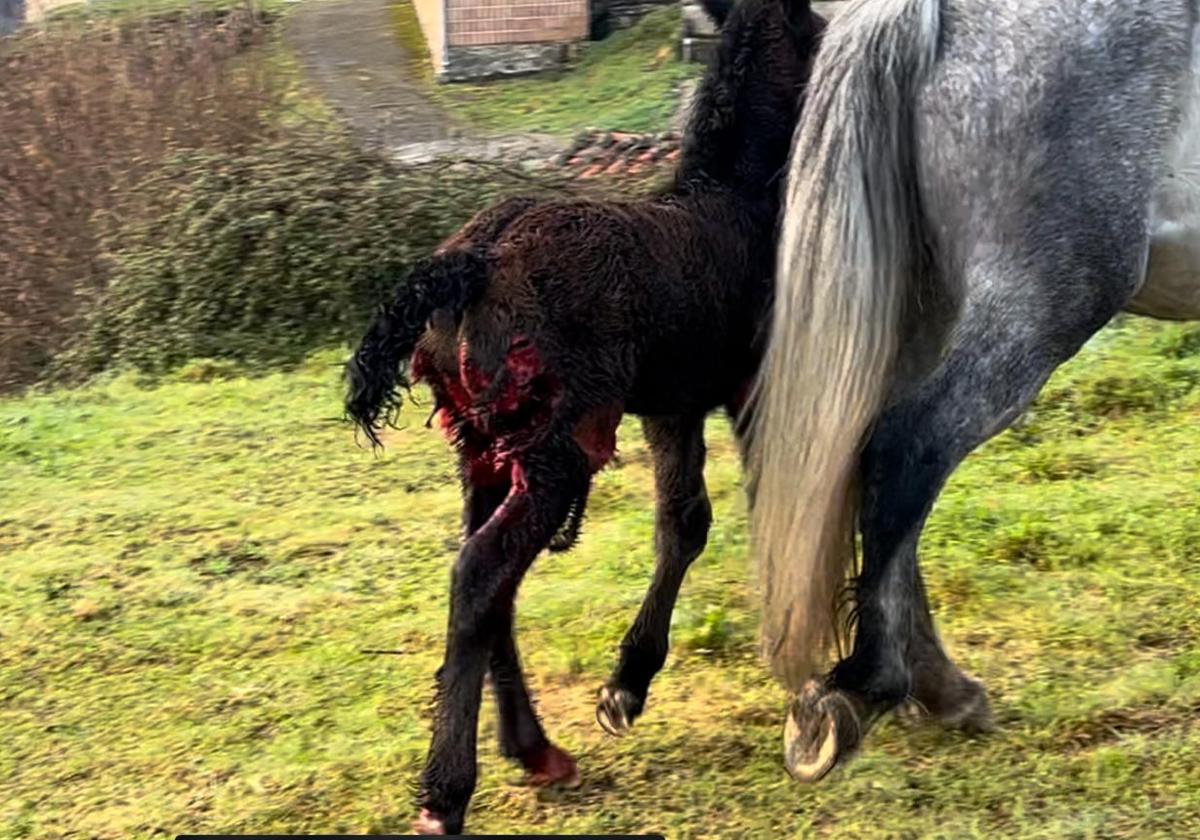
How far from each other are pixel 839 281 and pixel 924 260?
211 millimetres

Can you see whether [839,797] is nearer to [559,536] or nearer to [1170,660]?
[559,536]

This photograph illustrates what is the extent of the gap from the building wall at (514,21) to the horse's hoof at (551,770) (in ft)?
40.9

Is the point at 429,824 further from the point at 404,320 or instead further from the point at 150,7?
the point at 150,7

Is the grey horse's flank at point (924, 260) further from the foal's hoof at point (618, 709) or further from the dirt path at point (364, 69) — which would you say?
the dirt path at point (364, 69)

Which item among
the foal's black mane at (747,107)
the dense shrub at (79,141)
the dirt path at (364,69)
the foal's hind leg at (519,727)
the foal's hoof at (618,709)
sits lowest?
the dirt path at (364,69)

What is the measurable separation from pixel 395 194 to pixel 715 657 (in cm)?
512

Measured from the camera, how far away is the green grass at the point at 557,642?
370 centimetres

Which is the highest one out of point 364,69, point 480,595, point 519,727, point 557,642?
point 480,595

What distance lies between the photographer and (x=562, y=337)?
325cm

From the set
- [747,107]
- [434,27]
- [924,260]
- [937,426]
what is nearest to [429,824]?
[937,426]

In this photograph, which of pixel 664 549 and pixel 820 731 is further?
pixel 664 549

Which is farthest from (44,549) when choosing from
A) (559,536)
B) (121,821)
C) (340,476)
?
(559,536)

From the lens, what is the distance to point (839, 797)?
3689mm

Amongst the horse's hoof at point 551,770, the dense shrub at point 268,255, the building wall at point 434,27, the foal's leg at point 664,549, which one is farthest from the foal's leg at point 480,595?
the building wall at point 434,27
